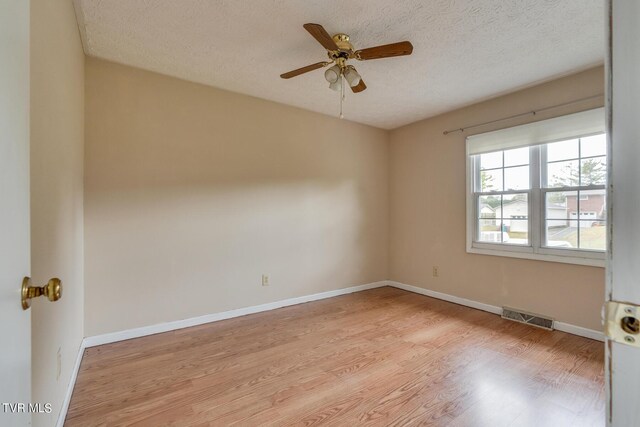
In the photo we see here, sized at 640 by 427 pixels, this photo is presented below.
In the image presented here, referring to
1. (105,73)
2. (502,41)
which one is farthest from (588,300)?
(105,73)

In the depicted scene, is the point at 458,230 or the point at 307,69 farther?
the point at 458,230

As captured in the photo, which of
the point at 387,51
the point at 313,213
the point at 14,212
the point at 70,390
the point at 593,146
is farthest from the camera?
the point at 313,213

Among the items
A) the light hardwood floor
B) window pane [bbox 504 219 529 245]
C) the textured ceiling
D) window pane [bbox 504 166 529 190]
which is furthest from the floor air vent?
the textured ceiling

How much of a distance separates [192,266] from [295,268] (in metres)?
1.25

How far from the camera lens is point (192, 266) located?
2.97 meters

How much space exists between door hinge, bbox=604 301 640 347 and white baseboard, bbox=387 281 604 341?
3.03 metres

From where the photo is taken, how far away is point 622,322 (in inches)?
19.5

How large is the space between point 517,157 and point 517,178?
24cm

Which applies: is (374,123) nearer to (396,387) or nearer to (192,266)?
(192,266)

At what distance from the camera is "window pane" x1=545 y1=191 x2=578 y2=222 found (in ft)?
9.30

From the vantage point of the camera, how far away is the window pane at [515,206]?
3.18 meters

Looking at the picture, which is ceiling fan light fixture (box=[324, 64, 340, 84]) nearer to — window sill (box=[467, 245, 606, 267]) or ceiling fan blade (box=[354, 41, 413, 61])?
ceiling fan blade (box=[354, 41, 413, 61])

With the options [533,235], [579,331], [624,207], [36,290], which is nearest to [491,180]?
[533,235]

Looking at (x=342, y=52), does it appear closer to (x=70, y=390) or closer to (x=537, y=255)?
(x=537, y=255)
